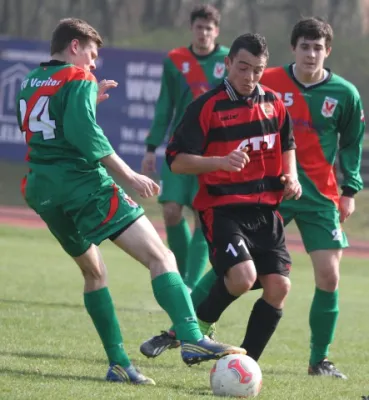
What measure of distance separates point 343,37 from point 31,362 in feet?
63.0

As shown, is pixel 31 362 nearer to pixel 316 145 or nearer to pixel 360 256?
pixel 316 145

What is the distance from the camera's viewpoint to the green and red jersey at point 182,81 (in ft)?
31.0

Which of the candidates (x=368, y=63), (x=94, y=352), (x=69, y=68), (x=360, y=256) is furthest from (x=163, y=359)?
(x=368, y=63)

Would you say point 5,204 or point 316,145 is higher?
point 316,145

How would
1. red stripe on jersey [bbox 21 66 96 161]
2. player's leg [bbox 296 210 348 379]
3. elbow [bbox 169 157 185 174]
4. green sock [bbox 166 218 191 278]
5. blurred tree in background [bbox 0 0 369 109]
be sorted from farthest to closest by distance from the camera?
blurred tree in background [bbox 0 0 369 109] → green sock [bbox 166 218 191 278] → player's leg [bbox 296 210 348 379] → elbow [bbox 169 157 185 174] → red stripe on jersey [bbox 21 66 96 161]

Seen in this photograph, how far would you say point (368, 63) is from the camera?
79.1ft

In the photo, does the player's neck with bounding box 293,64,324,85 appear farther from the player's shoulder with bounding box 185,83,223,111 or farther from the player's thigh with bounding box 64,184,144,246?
the player's thigh with bounding box 64,184,144,246

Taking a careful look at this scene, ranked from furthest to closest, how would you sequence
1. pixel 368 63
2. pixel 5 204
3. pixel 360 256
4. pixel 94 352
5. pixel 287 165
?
1. pixel 368 63
2. pixel 5 204
3. pixel 360 256
4. pixel 94 352
5. pixel 287 165

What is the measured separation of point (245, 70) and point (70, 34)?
38.4 inches

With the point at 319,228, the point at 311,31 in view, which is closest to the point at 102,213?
the point at 319,228

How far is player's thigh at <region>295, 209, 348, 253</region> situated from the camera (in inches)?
270

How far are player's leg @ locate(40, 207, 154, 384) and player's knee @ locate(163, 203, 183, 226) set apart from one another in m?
3.44

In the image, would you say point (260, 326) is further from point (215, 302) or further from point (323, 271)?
point (323, 271)

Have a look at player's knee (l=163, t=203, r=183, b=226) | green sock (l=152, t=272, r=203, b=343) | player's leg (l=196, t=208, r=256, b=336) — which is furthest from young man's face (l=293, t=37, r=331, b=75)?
player's knee (l=163, t=203, r=183, b=226)
